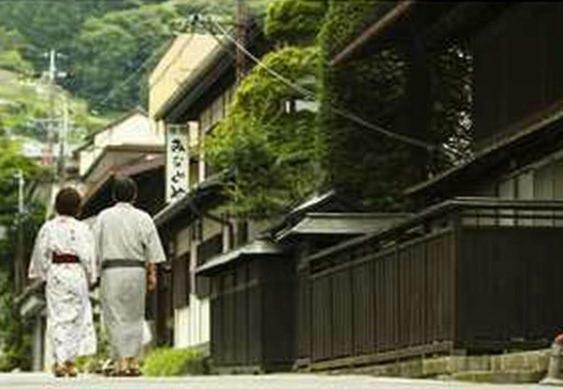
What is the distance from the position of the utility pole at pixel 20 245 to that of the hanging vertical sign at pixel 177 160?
31.0 meters

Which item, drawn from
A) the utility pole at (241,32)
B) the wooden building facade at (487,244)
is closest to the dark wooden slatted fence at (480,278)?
the wooden building facade at (487,244)

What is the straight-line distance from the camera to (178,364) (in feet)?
118

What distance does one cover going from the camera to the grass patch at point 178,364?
35344 millimetres

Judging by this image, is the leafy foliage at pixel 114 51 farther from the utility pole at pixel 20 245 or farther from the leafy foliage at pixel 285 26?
the leafy foliage at pixel 285 26

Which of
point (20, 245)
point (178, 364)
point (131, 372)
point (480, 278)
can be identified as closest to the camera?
point (131, 372)

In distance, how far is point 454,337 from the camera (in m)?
15.9

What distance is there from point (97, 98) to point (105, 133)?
5.30 meters

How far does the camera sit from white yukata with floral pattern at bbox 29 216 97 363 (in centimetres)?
1503

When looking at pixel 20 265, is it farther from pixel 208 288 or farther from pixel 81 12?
pixel 208 288

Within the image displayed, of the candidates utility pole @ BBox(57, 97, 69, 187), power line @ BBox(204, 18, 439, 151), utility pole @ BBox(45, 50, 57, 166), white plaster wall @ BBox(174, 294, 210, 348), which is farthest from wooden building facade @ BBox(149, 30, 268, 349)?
utility pole @ BBox(45, 50, 57, 166)

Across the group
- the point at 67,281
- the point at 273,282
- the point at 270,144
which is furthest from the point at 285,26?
the point at 67,281

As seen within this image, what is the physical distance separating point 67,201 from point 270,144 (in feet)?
44.4

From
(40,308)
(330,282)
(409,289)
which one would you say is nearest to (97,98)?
(40,308)

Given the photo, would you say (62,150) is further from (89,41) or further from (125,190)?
(125,190)
